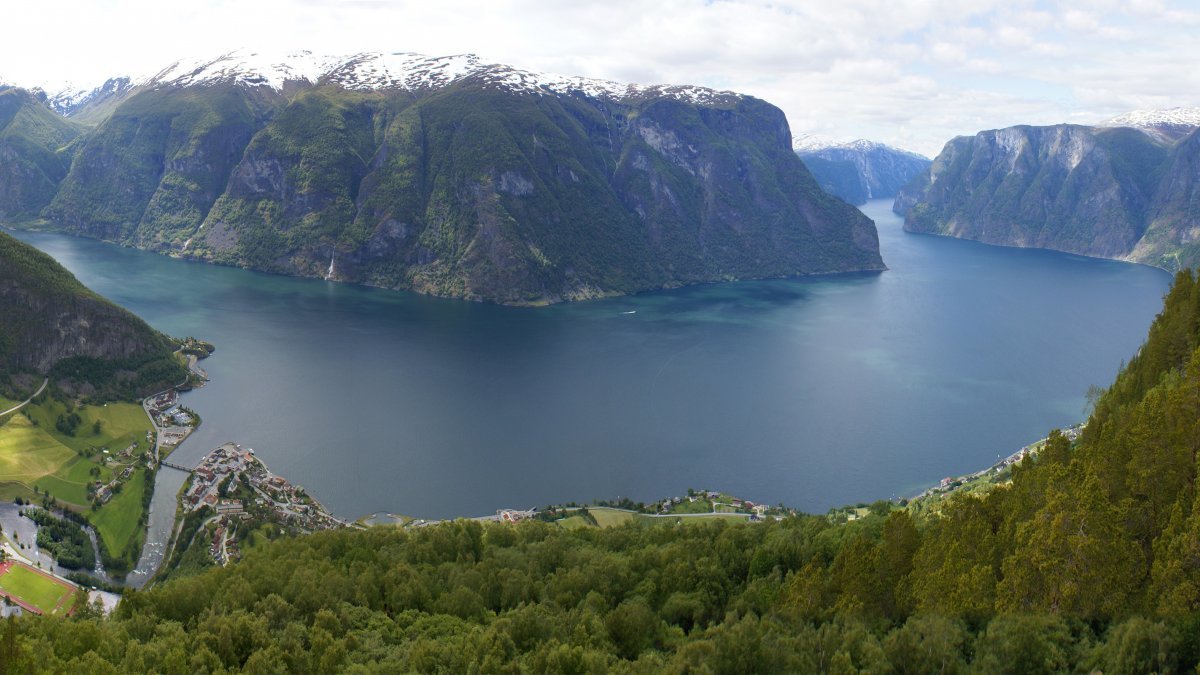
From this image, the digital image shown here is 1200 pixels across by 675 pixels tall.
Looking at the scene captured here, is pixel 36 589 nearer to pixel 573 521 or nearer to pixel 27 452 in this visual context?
pixel 27 452

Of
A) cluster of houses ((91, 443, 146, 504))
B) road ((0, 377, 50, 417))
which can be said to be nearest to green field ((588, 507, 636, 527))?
cluster of houses ((91, 443, 146, 504))

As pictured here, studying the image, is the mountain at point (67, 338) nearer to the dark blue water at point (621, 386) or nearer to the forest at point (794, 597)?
the dark blue water at point (621, 386)

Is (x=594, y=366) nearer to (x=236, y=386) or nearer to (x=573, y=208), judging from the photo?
(x=236, y=386)

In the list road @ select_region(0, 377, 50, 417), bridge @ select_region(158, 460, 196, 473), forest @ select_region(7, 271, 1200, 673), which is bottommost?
bridge @ select_region(158, 460, 196, 473)

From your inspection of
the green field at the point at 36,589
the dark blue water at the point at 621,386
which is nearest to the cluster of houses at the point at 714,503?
the dark blue water at the point at 621,386

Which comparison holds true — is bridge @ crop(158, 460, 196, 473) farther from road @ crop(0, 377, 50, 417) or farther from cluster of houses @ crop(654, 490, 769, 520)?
cluster of houses @ crop(654, 490, 769, 520)

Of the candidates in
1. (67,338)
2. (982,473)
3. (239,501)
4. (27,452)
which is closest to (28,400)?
(67,338)

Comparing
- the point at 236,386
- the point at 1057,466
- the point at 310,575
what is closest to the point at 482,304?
the point at 236,386
